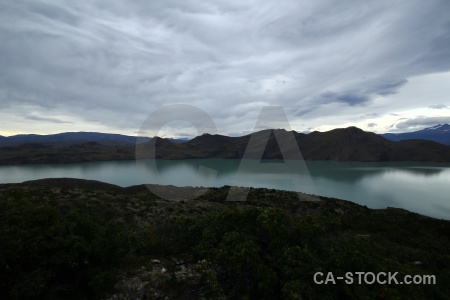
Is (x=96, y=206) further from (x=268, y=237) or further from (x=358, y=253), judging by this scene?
(x=358, y=253)

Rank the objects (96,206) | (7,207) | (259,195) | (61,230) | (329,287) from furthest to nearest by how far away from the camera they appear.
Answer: (259,195), (96,206), (7,207), (61,230), (329,287)

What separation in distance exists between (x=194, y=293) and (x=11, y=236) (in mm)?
5803

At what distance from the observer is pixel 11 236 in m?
7.20

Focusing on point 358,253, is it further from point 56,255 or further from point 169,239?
point 56,255

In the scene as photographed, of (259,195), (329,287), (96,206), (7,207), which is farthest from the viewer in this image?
(259,195)

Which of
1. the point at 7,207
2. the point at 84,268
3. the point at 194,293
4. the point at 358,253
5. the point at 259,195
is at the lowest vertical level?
the point at 259,195

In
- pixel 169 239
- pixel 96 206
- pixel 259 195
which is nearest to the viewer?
pixel 169 239

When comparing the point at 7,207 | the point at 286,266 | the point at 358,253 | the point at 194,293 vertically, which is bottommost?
the point at 194,293

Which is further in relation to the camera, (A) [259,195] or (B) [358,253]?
(A) [259,195]

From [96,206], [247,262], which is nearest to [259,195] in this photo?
[96,206]

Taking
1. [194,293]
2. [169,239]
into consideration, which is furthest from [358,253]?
[169,239]

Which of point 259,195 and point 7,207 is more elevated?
point 7,207

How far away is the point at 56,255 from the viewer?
24.6ft

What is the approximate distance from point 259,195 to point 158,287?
3808cm
